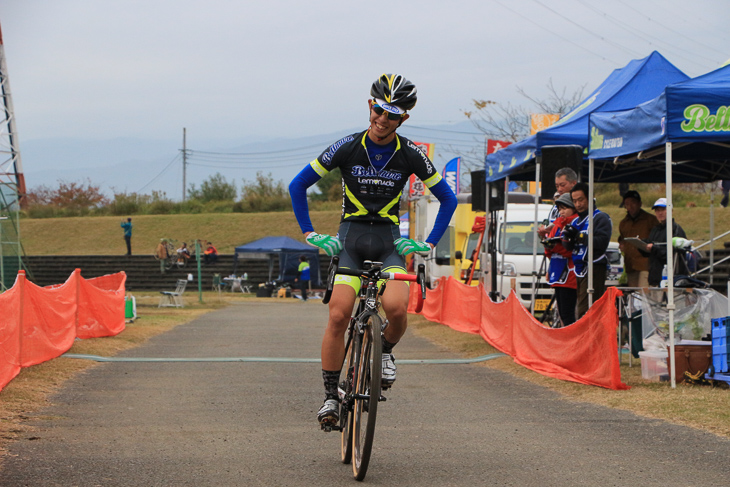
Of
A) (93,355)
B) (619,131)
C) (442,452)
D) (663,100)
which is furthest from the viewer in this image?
(93,355)

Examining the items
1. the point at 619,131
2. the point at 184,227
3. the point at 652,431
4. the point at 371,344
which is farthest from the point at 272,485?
the point at 184,227

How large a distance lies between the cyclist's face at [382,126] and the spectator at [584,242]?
5405 millimetres

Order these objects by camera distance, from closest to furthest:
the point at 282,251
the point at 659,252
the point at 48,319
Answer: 1. the point at 48,319
2. the point at 659,252
3. the point at 282,251

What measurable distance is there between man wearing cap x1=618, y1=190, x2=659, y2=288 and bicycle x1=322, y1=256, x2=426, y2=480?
7.60m

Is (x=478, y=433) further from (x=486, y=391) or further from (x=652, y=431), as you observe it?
(x=486, y=391)

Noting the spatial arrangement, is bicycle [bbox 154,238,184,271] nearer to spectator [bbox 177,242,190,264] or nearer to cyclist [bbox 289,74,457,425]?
spectator [bbox 177,242,190,264]

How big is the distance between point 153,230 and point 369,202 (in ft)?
194

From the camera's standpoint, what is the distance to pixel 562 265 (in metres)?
10.8

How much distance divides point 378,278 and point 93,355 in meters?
7.79

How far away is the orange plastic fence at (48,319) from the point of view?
898 centimetres

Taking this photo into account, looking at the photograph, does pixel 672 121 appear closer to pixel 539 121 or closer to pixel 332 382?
pixel 332 382

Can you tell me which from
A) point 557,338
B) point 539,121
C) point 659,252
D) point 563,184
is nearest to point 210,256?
point 539,121

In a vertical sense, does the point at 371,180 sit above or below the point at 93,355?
above

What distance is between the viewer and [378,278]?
517 cm
